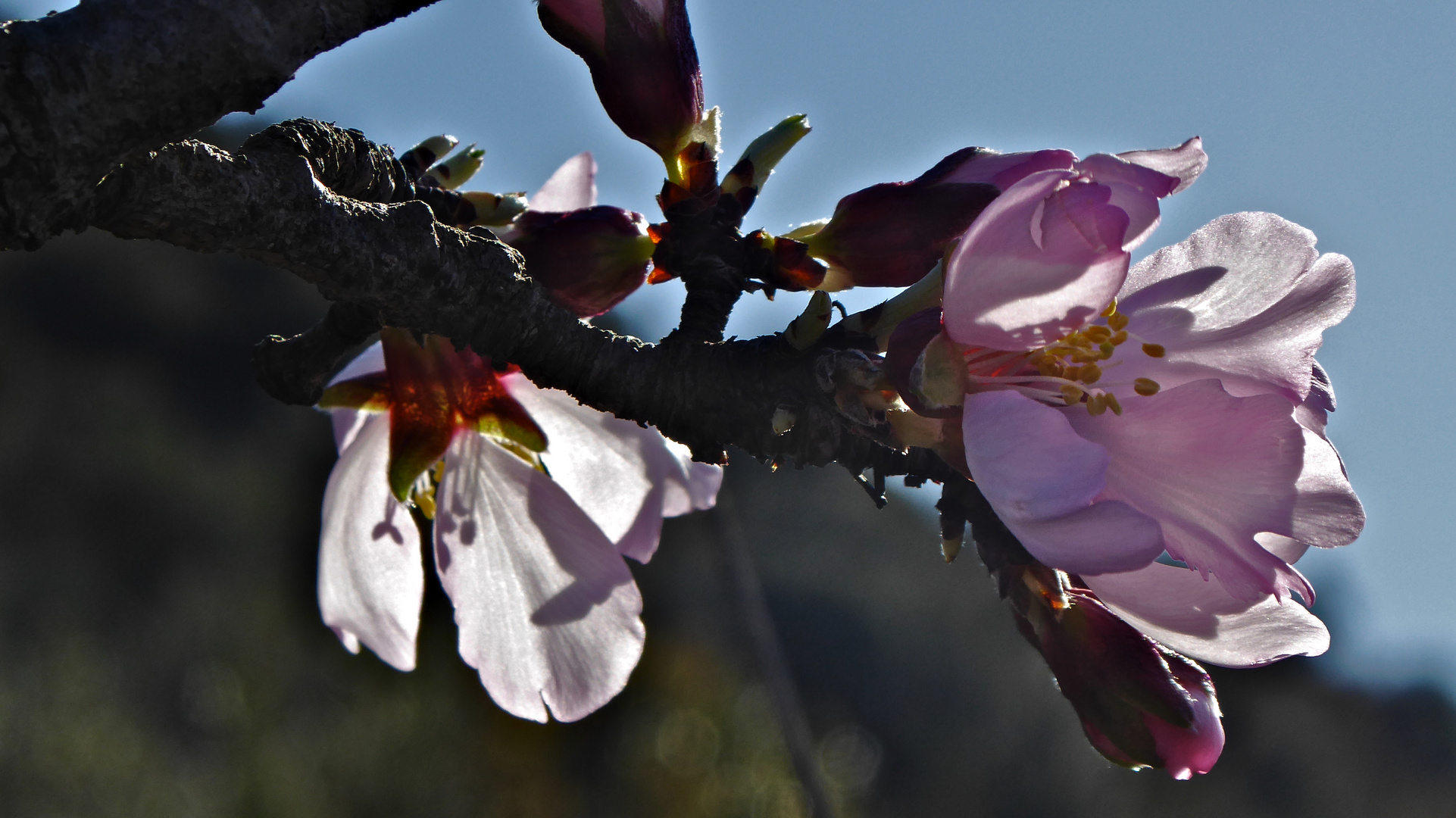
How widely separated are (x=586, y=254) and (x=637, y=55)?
4.5 inches

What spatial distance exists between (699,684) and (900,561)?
3.21 m

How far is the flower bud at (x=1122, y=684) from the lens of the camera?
1.52 feet

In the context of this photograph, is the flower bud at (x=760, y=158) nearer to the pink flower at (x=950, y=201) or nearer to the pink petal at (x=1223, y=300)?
the pink flower at (x=950, y=201)

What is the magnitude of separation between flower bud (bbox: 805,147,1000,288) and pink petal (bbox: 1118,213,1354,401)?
0.30ft

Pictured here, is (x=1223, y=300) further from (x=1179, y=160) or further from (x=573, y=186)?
(x=573, y=186)


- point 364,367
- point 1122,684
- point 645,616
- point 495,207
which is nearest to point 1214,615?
point 1122,684

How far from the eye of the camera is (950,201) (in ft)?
1.61

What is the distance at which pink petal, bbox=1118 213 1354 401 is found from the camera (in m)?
0.48

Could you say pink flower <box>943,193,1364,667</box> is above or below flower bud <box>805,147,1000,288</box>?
below

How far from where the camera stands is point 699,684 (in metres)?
6.22

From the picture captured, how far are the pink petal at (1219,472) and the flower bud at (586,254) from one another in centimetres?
29

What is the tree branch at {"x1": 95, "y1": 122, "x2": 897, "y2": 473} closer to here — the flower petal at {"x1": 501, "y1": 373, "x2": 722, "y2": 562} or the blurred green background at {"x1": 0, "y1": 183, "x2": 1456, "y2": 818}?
the flower petal at {"x1": 501, "y1": 373, "x2": 722, "y2": 562}

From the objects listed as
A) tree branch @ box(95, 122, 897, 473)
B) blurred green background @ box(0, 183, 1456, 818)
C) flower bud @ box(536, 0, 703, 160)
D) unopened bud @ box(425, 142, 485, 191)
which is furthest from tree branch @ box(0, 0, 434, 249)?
blurred green background @ box(0, 183, 1456, 818)

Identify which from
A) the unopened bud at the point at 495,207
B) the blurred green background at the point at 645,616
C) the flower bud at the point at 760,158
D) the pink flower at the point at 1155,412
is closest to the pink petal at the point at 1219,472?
A: the pink flower at the point at 1155,412
